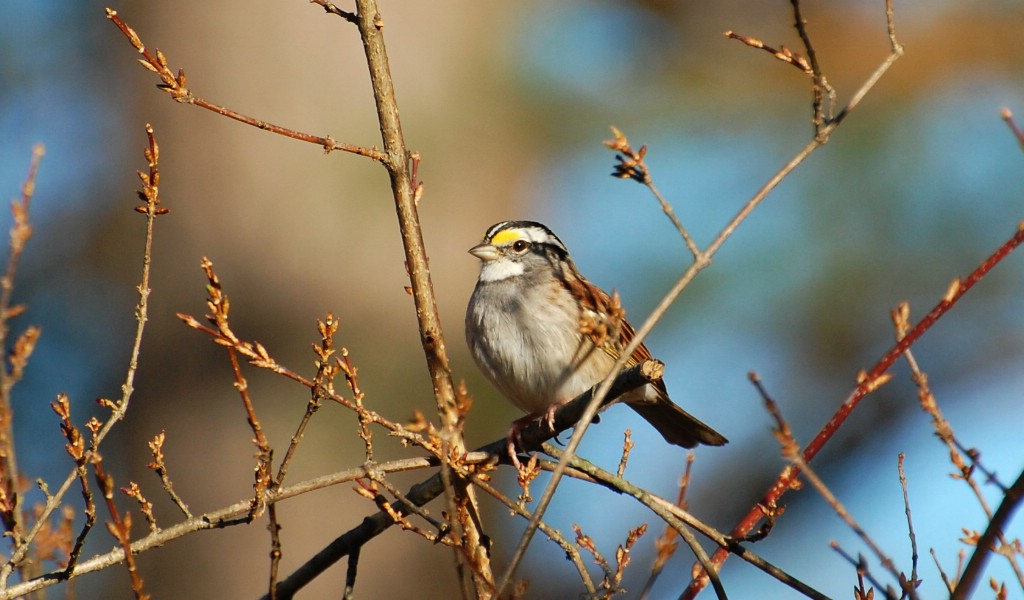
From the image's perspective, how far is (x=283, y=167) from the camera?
762 centimetres

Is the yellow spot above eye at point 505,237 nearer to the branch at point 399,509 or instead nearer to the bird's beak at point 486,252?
the bird's beak at point 486,252

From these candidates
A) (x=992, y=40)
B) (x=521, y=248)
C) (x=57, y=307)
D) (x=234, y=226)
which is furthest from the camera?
(x=992, y=40)

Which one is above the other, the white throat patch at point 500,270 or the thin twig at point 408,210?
the white throat patch at point 500,270

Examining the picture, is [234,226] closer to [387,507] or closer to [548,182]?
[548,182]

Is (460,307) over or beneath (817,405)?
beneath

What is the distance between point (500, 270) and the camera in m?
5.43

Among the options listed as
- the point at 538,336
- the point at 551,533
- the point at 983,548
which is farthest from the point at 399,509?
the point at 538,336

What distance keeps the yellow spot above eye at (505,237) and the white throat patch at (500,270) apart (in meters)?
0.10

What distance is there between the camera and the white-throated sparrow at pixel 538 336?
4.95 metres

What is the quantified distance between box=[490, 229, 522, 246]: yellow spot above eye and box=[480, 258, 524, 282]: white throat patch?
105mm

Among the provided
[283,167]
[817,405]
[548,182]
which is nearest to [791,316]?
[817,405]

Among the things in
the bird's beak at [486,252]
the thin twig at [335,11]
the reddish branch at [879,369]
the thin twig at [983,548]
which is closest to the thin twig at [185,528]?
the reddish branch at [879,369]

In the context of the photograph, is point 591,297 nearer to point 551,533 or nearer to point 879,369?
point 551,533

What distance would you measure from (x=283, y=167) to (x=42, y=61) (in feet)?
12.2
